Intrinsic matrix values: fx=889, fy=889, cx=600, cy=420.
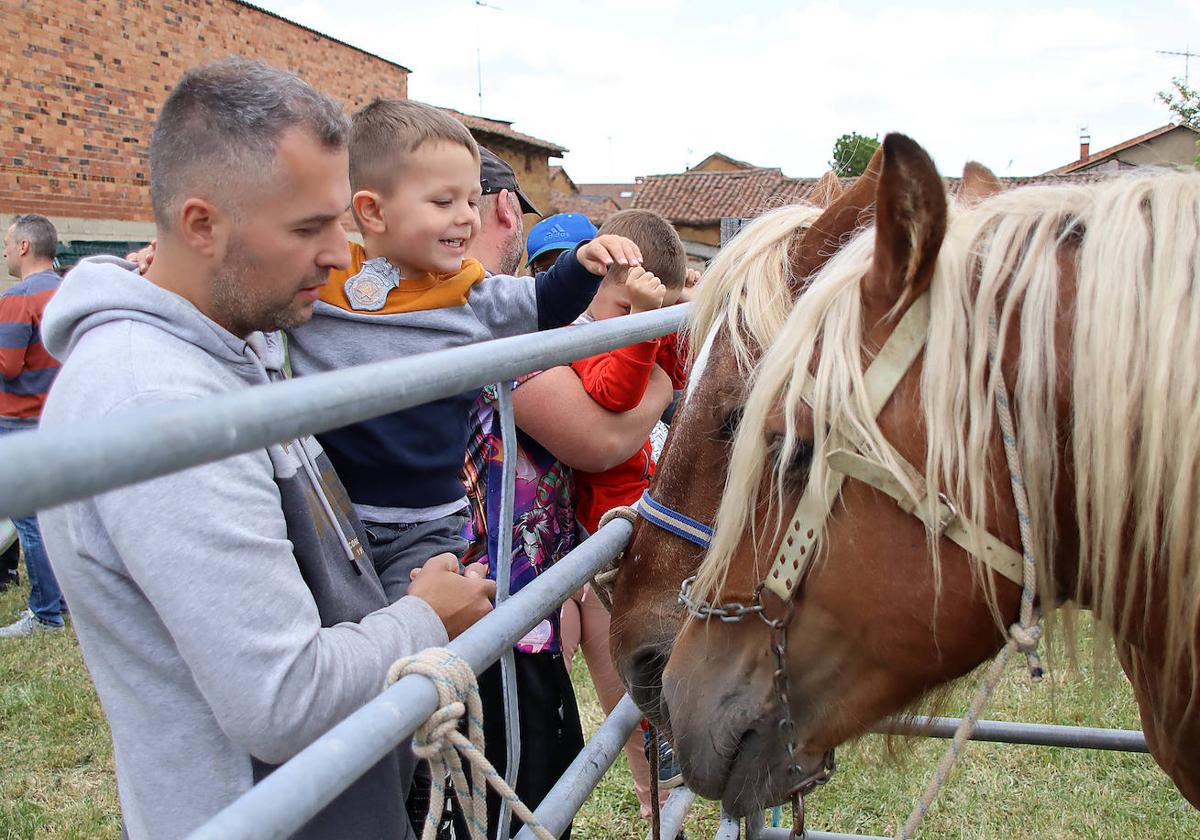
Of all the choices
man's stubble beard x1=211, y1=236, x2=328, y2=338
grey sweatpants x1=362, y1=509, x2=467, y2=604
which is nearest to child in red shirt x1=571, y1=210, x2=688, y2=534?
grey sweatpants x1=362, y1=509, x2=467, y2=604

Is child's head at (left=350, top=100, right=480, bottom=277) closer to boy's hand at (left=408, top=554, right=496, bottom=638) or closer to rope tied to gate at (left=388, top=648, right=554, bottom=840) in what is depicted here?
boy's hand at (left=408, top=554, right=496, bottom=638)

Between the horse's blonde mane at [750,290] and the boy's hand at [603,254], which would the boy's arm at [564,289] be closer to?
the boy's hand at [603,254]

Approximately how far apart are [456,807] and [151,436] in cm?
169

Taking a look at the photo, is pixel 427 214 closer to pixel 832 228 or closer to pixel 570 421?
pixel 570 421

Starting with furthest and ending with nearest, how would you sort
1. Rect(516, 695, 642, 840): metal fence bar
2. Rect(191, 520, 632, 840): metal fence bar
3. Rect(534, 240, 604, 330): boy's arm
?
Rect(534, 240, 604, 330): boy's arm, Rect(516, 695, 642, 840): metal fence bar, Rect(191, 520, 632, 840): metal fence bar

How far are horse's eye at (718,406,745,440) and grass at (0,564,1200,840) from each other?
5.81 feet

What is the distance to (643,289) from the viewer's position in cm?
221

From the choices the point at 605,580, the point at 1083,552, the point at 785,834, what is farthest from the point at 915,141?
the point at 785,834

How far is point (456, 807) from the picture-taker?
83.3 inches

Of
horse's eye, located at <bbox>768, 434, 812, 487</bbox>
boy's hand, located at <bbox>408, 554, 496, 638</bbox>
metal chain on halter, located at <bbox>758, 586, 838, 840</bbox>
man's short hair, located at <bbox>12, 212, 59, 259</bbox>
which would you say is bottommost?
metal chain on halter, located at <bbox>758, 586, 838, 840</bbox>

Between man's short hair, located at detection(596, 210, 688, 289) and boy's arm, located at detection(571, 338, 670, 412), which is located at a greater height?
man's short hair, located at detection(596, 210, 688, 289)

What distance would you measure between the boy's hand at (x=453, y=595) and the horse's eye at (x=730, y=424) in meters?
0.58

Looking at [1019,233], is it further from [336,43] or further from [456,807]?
[336,43]

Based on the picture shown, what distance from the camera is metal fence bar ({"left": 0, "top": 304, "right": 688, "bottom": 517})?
24.0 inches
